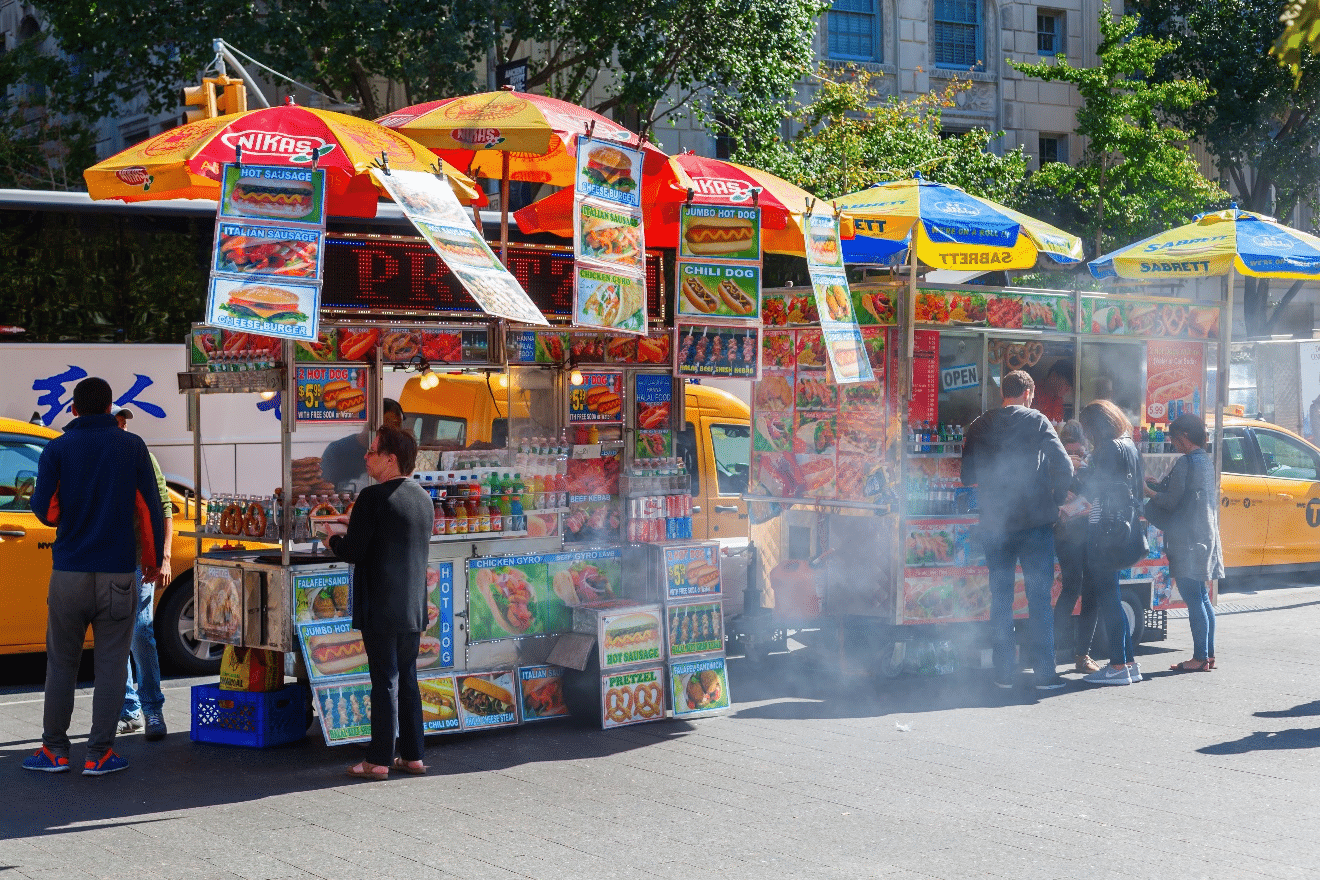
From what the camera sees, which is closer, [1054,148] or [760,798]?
[760,798]

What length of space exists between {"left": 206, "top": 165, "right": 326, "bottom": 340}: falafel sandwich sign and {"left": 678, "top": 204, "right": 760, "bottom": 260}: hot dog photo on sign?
2.46 m

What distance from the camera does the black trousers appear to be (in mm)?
6863

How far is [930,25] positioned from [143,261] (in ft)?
67.2

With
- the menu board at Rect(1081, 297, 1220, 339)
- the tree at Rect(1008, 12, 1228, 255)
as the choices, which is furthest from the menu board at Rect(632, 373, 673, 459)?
the tree at Rect(1008, 12, 1228, 255)

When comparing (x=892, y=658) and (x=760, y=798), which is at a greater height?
(x=892, y=658)

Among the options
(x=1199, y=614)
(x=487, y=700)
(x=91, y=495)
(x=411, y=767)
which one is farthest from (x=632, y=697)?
(x=1199, y=614)

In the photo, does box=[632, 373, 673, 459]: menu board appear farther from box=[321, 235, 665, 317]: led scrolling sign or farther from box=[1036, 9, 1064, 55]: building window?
box=[1036, 9, 1064, 55]: building window

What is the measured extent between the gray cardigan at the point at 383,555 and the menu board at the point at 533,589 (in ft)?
3.79

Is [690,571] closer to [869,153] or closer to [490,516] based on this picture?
[490,516]

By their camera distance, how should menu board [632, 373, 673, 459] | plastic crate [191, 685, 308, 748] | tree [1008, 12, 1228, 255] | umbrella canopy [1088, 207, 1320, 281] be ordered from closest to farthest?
1. plastic crate [191, 685, 308, 748]
2. menu board [632, 373, 673, 459]
3. umbrella canopy [1088, 207, 1320, 281]
4. tree [1008, 12, 1228, 255]

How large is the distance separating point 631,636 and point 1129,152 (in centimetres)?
1977

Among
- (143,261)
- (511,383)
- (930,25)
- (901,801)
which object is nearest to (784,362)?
(511,383)

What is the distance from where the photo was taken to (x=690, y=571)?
863 cm

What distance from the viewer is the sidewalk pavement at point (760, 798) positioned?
18.5ft
